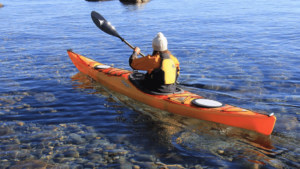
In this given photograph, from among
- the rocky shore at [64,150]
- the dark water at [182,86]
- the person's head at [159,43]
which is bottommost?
the rocky shore at [64,150]

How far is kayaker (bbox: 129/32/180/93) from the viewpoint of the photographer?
5.10 meters

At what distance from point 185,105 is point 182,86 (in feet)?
6.07

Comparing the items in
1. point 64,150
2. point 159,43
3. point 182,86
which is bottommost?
point 64,150

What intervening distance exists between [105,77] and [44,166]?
338 cm

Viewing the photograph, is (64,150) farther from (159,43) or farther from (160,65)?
(159,43)

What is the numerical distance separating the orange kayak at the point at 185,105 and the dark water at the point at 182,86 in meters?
0.14

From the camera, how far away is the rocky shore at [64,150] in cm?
399

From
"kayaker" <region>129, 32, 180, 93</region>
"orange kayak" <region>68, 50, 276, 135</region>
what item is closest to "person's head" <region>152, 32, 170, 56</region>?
"kayaker" <region>129, 32, 180, 93</region>

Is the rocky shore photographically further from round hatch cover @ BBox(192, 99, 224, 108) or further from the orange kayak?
round hatch cover @ BBox(192, 99, 224, 108)

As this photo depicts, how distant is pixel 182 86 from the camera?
Result: 23.0ft

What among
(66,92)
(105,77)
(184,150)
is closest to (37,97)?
(66,92)

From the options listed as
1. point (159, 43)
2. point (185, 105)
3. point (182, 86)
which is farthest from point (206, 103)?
point (182, 86)

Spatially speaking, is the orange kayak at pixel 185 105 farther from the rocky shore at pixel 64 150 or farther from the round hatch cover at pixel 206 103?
the rocky shore at pixel 64 150

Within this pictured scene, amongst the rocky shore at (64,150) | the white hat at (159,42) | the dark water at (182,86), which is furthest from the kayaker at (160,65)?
the rocky shore at (64,150)
